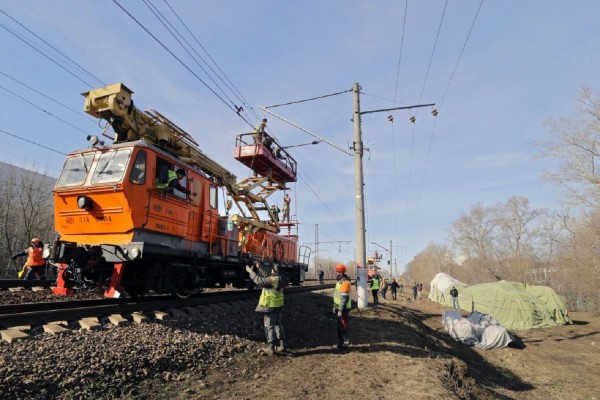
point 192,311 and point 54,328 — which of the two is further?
point 192,311

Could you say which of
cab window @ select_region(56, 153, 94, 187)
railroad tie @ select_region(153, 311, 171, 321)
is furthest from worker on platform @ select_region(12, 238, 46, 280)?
railroad tie @ select_region(153, 311, 171, 321)

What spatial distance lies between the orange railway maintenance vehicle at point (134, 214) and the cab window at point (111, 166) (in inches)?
0.9

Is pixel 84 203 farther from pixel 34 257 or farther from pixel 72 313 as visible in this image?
pixel 34 257

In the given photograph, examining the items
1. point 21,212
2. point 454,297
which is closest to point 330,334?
point 454,297

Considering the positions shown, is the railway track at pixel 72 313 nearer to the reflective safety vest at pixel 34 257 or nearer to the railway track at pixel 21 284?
the railway track at pixel 21 284

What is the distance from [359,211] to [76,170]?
9.35 m

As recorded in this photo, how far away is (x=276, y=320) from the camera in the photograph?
6695 mm

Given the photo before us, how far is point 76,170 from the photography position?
26.0 ft

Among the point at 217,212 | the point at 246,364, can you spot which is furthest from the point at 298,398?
the point at 217,212

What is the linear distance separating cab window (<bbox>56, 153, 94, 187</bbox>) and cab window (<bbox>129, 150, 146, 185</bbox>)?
49.2 inches

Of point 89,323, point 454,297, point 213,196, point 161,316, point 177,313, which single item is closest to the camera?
point 89,323

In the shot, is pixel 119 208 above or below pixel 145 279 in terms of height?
above

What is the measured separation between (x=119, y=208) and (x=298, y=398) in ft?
16.4

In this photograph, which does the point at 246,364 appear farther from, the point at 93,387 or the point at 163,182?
the point at 163,182
